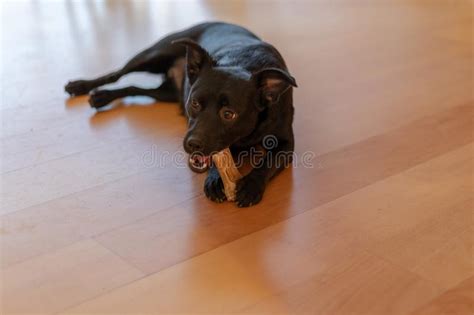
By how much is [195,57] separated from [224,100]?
0.21 m

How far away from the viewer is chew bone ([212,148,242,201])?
6.65ft

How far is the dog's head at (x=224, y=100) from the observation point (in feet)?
6.43

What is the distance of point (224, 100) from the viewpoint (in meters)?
1.99

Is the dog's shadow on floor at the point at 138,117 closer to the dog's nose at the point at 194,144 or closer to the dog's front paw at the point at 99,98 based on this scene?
the dog's front paw at the point at 99,98

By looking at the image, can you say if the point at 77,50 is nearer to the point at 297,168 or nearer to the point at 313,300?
the point at 297,168

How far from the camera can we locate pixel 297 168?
7.45ft

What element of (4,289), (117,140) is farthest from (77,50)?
(4,289)

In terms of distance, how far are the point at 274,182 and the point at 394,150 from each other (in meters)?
0.51

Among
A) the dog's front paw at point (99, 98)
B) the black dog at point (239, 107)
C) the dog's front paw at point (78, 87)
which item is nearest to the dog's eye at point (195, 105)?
the black dog at point (239, 107)

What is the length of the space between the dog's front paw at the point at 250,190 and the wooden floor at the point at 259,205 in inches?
1.0

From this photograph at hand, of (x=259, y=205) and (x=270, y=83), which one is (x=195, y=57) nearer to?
(x=270, y=83)

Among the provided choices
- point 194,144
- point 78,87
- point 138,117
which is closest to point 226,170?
point 194,144

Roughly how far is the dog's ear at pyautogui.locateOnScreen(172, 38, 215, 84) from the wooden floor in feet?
1.16

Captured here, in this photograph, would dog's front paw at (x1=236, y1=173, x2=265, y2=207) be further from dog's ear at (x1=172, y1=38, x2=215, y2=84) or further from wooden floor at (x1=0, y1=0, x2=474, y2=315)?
dog's ear at (x1=172, y1=38, x2=215, y2=84)
